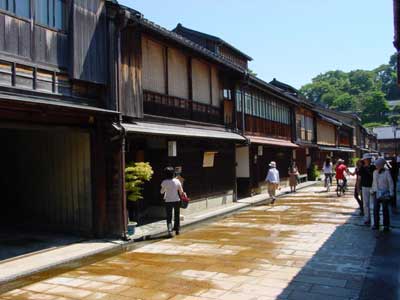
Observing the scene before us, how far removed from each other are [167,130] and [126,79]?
228 cm

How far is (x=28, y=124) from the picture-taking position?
904 centimetres

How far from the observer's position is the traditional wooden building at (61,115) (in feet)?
28.5

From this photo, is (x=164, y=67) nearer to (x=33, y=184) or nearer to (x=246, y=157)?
(x=33, y=184)

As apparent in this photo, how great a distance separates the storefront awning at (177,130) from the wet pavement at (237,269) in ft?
10.1

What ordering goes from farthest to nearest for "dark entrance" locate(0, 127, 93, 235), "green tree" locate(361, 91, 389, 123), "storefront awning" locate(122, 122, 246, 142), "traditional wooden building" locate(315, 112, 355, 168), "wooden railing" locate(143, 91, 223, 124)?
"green tree" locate(361, 91, 389, 123) → "traditional wooden building" locate(315, 112, 355, 168) → "wooden railing" locate(143, 91, 223, 124) → "storefront awning" locate(122, 122, 246, 142) → "dark entrance" locate(0, 127, 93, 235)

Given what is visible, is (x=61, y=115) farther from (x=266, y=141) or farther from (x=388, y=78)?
(x=388, y=78)

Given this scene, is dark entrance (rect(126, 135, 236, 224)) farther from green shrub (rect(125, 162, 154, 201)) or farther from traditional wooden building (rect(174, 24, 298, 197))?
traditional wooden building (rect(174, 24, 298, 197))

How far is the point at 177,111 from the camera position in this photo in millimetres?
14648

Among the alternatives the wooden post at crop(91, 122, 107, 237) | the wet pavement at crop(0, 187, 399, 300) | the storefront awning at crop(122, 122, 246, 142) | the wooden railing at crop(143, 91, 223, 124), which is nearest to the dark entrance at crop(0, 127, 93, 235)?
the wooden post at crop(91, 122, 107, 237)

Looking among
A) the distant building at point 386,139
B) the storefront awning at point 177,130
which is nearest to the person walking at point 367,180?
the storefront awning at point 177,130

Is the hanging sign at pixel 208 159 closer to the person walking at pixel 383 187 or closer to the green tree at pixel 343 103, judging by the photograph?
the person walking at pixel 383 187

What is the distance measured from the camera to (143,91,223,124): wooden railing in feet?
43.0

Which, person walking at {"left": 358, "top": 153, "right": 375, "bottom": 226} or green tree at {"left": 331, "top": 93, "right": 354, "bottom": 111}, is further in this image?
green tree at {"left": 331, "top": 93, "right": 354, "bottom": 111}

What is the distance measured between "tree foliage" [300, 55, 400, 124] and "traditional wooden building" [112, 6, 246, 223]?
62.0 meters
